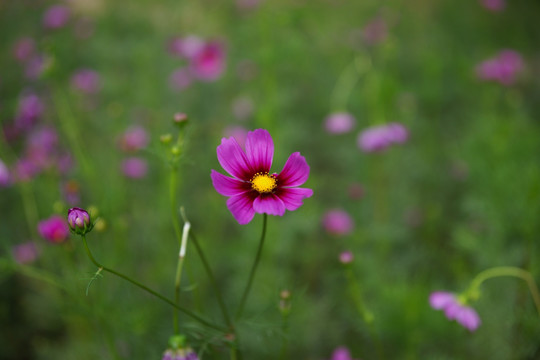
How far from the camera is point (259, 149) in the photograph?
707 mm

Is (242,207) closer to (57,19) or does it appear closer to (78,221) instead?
(78,221)

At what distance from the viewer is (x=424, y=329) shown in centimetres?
136

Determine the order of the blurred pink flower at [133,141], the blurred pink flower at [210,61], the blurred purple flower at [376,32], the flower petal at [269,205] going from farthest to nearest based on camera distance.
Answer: the blurred purple flower at [376,32] < the blurred pink flower at [210,61] < the blurred pink flower at [133,141] < the flower petal at [269,205]

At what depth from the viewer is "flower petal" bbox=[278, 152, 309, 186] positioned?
66cm

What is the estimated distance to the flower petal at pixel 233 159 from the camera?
671 mm

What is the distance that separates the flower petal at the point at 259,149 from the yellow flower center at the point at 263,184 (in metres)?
0.03

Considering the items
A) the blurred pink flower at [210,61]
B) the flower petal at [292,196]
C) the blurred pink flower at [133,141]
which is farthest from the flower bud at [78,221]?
the blurred pink flower at [210,61]

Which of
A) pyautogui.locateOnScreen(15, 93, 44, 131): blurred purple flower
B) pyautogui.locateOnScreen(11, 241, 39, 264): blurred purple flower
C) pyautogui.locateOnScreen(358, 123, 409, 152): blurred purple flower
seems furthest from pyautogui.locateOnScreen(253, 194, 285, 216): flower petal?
pyautogui.locateOnScreen(15, 93, 44, 131): blurred purple flower

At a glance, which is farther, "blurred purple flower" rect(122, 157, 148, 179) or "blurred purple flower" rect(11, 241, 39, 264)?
"blurred purple flower" rect(122, 157, 148, 179)

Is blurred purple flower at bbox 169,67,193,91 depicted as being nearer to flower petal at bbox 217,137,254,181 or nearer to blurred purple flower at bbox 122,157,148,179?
blurred purple flower at bbox 122,157,148,179

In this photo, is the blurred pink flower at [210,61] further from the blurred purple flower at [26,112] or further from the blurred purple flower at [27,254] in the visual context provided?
the blurred purple flower at [27,254]

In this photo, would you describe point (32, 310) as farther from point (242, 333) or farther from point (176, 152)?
point (176, 152)

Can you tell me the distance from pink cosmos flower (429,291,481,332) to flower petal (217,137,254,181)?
653mm

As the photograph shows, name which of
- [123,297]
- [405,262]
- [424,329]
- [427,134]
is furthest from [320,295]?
[427,134]
